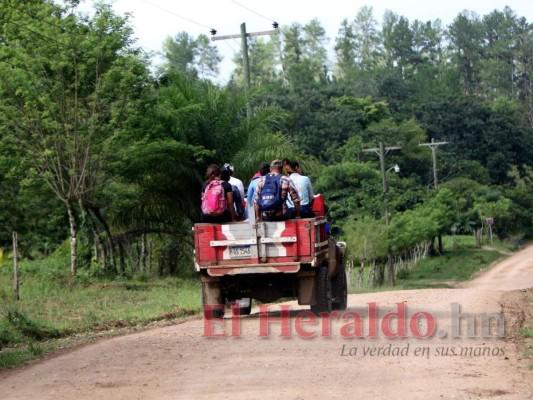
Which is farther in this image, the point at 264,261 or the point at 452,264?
the point at 452,264

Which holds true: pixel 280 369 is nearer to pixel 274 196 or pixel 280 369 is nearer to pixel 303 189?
pixel 274 196

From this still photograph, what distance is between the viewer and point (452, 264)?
213ft

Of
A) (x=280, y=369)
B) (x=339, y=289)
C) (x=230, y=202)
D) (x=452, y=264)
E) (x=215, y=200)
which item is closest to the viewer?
(x=280, y=369)

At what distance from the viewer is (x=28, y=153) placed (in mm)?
27672

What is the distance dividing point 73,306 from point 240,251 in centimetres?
651

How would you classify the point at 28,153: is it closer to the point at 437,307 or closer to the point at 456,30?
the point at 437,307

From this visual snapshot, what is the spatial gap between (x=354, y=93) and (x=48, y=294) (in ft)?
237

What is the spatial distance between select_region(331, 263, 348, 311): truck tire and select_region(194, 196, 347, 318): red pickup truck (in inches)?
37.2

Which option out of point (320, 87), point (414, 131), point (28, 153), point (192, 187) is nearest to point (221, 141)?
point (192, 187)

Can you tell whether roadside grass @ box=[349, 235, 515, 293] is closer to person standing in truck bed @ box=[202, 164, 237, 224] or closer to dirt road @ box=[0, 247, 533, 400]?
person standing in truck bed @ box=[202, 164, 237, 224]

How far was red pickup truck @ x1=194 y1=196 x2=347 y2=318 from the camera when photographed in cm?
1549

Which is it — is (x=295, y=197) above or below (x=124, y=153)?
below

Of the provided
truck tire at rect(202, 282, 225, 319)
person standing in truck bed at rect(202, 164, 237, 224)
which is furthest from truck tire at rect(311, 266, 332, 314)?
person standing in truck bed at rect(202, 164, 237, 224)

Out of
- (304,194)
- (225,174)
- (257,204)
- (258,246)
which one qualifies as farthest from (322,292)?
(225,174)
